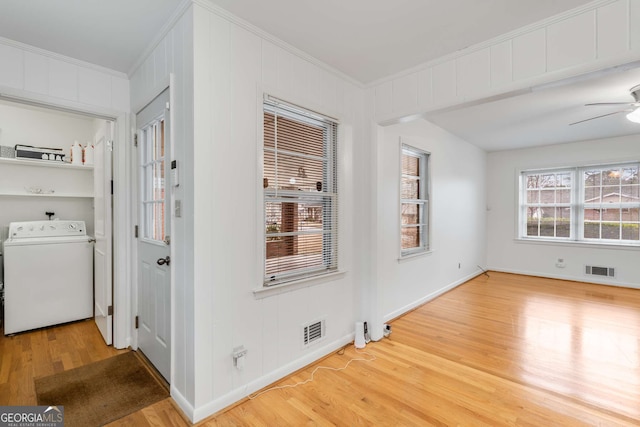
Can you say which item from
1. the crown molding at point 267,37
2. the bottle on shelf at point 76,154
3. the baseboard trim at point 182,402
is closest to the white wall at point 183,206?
the baseboard trim at point 182,402

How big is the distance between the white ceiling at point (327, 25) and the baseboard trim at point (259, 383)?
251cm

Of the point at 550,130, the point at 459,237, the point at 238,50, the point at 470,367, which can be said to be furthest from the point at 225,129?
the point at 550,130

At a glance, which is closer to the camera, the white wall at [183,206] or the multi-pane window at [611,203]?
the white wall at [183,206]

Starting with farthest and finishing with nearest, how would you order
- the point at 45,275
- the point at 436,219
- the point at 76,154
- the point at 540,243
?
the point at 540,243 < the point at 436,219 < the point at 76,154 < the point at 45,275

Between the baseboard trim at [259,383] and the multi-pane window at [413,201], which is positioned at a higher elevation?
the multi-pane window at [413,201]

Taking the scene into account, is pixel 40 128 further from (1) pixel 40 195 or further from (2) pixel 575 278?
(2) pixel 575 278

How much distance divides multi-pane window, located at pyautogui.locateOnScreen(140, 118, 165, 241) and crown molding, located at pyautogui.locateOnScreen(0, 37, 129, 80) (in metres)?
→ 0.63

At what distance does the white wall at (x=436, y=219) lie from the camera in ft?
11.1

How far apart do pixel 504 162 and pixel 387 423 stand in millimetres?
6115

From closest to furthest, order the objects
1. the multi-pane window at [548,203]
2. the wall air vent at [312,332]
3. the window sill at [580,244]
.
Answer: the wall air vent at [312,332]
the window sill at [580,244]
the multi-pane window at [548,203]

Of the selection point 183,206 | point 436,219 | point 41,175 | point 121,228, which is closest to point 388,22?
point 183,206

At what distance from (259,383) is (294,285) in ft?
2.40

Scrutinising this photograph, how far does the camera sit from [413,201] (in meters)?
3.96

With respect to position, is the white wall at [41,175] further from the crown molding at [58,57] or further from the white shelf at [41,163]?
the crown molding at [58,57]
